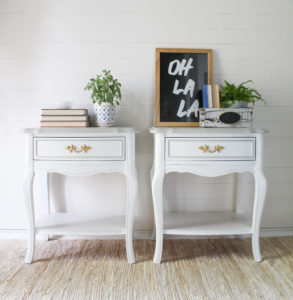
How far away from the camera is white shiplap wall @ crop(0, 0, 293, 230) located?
1.94 metres

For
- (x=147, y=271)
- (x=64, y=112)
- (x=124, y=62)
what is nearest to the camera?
(x=147, y=271)

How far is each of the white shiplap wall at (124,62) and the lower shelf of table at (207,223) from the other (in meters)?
0.16

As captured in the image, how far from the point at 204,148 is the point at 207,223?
0.51m

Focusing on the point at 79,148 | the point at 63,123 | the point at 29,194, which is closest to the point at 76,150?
the point at 79,148

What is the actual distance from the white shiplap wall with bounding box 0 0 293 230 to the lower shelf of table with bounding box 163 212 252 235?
16 centimetres

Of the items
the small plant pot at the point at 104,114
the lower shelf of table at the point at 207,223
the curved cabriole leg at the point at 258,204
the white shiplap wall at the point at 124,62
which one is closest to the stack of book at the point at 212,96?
the white shiplap wall at the point at 124,62

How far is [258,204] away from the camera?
65.9 inches

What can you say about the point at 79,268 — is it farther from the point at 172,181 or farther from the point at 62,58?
the point at 62,58

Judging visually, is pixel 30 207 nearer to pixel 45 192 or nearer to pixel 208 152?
pixel 45 192

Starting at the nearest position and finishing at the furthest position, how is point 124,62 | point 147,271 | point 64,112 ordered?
point 147,271 → point 64,112 → point 124,62

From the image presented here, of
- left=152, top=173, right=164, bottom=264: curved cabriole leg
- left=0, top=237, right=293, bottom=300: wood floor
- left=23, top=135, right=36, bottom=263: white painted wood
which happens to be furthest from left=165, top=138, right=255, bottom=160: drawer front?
left=23, top=135, right=36, bottom=263: white painted wood

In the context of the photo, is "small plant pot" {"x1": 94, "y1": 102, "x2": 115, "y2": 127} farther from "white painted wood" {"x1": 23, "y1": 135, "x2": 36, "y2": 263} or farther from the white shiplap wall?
"white painted wood" {"x1": 23, "y1": 135, "x2": 36, "y2": 263}

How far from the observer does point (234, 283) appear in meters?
1.48

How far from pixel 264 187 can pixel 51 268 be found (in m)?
1.33
